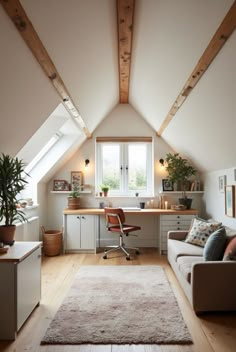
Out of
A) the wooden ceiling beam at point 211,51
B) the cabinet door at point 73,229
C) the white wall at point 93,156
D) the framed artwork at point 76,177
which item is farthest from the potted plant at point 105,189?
the wooden ceiling beam at point 211,51

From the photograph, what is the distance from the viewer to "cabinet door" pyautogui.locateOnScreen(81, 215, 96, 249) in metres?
5.08

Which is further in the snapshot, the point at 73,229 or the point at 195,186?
the point at 195,186

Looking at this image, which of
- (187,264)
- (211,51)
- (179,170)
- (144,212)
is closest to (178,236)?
(144,212)

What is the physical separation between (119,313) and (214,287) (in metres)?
0.95

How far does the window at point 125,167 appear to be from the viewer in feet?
19.0

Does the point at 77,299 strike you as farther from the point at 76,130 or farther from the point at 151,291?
the point at 76,130

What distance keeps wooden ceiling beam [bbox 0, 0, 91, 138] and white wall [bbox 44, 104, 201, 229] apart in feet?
7.35

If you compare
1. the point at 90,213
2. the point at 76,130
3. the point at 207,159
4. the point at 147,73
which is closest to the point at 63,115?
the point at 76,130

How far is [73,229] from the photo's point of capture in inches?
200

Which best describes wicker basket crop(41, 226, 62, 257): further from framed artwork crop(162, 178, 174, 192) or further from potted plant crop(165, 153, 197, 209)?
potted plant crop(165, 153, 197, 209)

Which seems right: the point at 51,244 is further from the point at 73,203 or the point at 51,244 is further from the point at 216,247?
the point at 216,247

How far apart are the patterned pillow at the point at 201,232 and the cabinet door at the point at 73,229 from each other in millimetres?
2002

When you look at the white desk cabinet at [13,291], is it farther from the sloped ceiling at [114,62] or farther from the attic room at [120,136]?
the sloped ceiling at [114,62]

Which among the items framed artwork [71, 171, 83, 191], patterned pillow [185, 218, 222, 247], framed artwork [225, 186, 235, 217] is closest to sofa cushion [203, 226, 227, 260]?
patterned pillow [185, 218, 222, 247]
